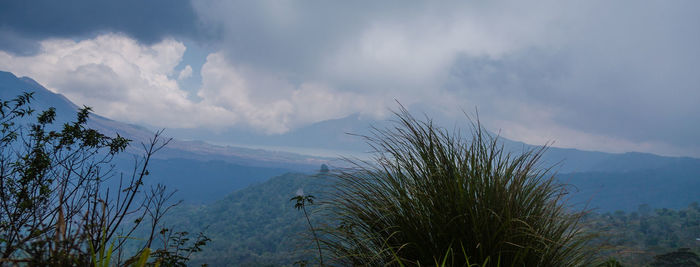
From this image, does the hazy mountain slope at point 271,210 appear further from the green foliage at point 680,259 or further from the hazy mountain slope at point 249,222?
the green foliage at point 680,259

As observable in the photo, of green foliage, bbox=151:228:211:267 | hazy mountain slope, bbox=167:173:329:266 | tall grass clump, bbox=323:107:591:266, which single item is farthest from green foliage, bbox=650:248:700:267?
hazy mountain slope, bbox=167:173:329:266

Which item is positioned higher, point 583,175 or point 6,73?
point 6,73

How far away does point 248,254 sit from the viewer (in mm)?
64750

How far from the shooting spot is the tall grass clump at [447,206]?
5.57ft

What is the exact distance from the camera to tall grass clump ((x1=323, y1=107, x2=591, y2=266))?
1.70 m

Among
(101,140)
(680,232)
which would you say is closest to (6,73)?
(101,140)

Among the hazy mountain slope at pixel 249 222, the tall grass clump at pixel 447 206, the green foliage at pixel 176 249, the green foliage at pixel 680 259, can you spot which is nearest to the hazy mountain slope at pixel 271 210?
the hazy mountain slope at pixel 249 222

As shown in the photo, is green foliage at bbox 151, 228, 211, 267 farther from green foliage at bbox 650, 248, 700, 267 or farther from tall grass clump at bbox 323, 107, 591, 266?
green foliage at bbox 650, 248, 700, 267

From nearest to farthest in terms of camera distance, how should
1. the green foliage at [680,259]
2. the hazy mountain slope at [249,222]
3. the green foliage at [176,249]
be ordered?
the green foliage at [176,249] → the green foliage at [680,259] → the hazy mountain slope at [249,222]

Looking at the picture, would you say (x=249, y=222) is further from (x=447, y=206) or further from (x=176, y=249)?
(x=447, y=206)

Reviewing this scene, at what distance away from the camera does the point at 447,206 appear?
1.75 metres

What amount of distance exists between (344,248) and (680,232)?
263 ft

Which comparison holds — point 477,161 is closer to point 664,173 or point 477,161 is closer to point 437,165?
point 437,165

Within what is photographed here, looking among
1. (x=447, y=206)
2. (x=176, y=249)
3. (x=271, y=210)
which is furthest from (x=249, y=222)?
(x=447, y=206)
